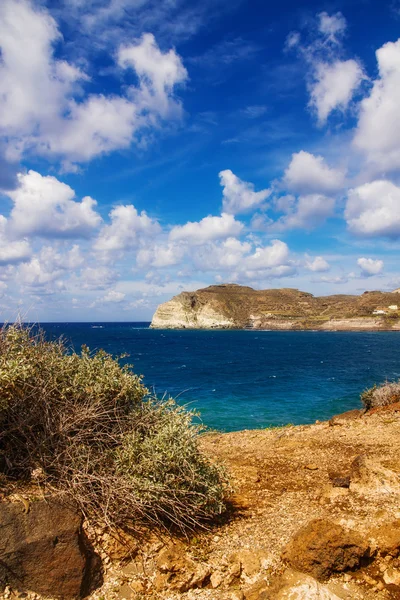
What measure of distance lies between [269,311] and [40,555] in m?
164

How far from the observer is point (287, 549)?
512 centimetres

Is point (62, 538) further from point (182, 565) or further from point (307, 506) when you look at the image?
point (307, 506)

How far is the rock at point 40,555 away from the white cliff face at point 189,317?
154m

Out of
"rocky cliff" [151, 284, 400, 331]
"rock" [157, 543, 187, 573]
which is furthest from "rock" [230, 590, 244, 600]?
"rocky cliff" [151, 284, 400, 331]

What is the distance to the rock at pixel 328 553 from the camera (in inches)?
189

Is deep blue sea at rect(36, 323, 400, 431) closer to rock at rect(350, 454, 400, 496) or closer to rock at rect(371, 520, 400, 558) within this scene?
rock at rect(350, 454, 400, 496)

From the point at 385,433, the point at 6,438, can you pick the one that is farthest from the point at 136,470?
the point at 385,433

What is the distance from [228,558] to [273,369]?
1676 inches

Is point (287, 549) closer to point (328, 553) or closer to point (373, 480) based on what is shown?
point (328, 553)

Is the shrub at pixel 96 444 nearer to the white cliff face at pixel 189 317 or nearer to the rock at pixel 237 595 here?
the rock at pixel 237 595

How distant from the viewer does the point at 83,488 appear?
522 centimetres

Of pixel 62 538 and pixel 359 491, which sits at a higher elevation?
pixel 62 538

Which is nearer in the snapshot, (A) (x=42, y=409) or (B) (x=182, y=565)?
(B) (x=182, y=565)

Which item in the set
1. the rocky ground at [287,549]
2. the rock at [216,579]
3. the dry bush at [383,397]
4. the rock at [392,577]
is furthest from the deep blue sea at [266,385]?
the rock at [392,577]
